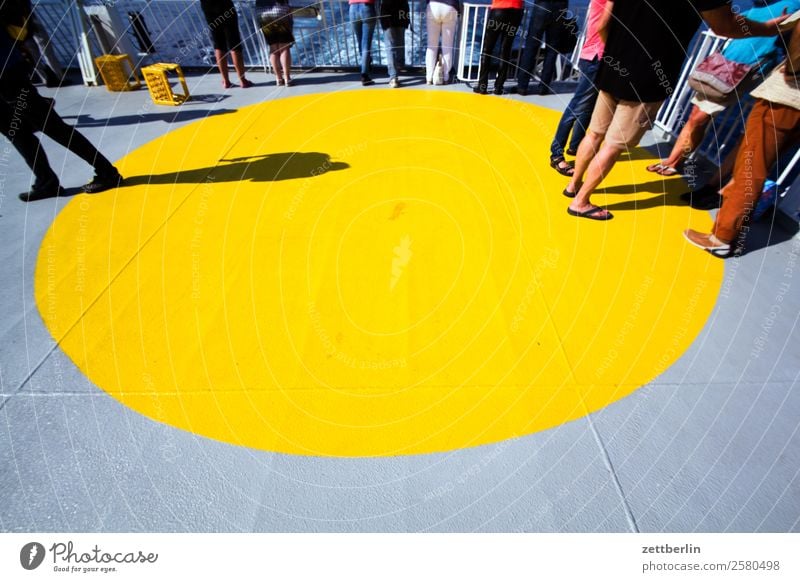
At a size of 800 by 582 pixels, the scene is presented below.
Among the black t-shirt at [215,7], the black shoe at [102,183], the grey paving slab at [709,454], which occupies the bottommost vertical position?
the grey paving slab at [709,454]

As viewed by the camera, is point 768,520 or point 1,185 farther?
point 1,185

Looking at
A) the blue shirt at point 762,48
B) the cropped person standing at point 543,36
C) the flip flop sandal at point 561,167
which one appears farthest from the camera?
the cropped person standing at point 543,36

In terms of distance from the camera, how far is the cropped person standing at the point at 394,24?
21.3ft

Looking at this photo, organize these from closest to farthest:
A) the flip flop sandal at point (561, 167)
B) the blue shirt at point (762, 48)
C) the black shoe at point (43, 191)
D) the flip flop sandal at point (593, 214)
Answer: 1. the blue shirt at point (762, 48)
2. the flip flop sandal at point (593, 214)
3. the black shoe at point (43, 191)
4. the flip flop sandal at point (561, 167)

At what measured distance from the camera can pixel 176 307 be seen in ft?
9.14

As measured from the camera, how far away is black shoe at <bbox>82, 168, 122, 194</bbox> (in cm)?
404

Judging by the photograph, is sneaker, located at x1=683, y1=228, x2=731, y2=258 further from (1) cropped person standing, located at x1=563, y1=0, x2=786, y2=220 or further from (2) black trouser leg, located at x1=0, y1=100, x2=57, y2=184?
(2) black trouser leg, located at x1=0, y1=100, x2=57, y2=184

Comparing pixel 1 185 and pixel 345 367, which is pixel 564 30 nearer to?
pixel 345 367

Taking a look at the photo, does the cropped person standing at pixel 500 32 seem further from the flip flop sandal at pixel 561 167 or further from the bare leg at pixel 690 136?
the bare leg at pixel 690 136

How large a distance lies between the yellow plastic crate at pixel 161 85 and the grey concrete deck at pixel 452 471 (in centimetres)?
546

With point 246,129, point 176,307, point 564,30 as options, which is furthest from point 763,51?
point 246,129

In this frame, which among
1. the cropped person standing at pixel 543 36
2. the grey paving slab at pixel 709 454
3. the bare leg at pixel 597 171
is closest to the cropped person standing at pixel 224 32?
the cropped person standing at pixel 543 36

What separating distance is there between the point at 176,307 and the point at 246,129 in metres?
3.72

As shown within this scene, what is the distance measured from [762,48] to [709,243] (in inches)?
74.7
